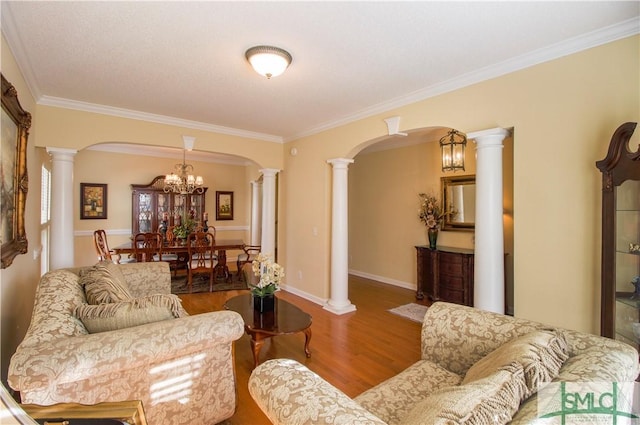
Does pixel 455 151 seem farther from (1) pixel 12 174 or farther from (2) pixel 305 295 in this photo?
(1) pixel 12 174

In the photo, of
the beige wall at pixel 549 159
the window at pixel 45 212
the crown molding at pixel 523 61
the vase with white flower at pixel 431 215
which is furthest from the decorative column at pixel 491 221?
the window at pixel 45 212

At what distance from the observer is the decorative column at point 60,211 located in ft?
11.5

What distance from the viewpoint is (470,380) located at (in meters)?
1.34

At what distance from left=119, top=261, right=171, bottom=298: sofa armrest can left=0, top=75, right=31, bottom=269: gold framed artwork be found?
0.95 meters

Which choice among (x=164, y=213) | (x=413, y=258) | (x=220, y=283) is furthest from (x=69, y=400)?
(x=164, y=213)

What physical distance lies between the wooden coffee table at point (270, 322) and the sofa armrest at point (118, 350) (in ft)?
2.40

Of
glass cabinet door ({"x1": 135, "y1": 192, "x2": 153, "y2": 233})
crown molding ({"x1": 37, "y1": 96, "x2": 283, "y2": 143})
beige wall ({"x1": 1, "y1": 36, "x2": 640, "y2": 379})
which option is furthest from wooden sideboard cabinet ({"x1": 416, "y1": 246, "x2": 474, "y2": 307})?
glass cabinet door ({"x1": 135, "y1": 192, "x2": 153, "y2": 233})

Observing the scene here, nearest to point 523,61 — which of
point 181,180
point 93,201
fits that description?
point 181,180

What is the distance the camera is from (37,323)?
1581 millimetres

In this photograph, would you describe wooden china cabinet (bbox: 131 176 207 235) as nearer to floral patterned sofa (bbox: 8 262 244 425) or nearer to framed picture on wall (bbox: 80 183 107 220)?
framed picture on wall (bbox: 80 183 107 220)

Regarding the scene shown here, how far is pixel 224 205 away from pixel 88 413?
23.7 feet

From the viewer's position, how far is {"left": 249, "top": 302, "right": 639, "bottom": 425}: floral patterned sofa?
95 cm

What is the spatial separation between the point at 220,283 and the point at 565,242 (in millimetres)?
5142

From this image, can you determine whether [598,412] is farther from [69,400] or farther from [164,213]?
[164,213]
